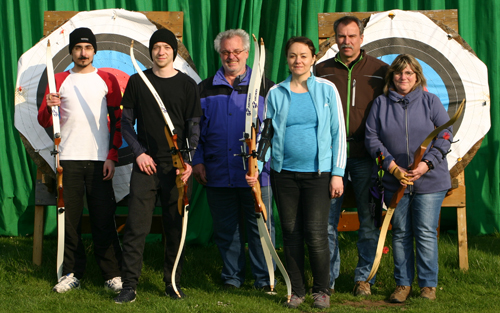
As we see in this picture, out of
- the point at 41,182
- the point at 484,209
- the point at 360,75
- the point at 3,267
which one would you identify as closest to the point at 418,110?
the point at 360,75

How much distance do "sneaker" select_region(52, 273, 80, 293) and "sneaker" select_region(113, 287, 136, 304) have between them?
1.38 feet

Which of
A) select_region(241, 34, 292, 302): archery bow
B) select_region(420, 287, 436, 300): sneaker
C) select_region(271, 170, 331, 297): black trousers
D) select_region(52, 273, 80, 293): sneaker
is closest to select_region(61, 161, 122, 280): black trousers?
Answer: select_region(52, 273, 80, 293): sneaker

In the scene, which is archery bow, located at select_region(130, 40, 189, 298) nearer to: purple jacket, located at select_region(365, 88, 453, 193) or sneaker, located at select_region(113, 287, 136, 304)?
sneaker, located at select_region(113, 287, 136, 304)

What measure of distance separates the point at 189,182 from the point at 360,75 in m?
1.18

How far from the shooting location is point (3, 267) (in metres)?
3.46

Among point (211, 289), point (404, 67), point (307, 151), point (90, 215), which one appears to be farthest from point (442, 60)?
point (90, 215)

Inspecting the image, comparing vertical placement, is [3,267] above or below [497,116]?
below

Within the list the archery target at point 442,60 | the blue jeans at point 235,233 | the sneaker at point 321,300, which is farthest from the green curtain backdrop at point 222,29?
the sneaker at point 321,300

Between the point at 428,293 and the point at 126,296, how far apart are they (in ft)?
5.48

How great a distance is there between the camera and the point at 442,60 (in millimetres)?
3518

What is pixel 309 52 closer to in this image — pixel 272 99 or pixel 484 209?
pixel 272 99

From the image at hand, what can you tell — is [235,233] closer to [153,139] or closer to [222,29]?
[153,139]

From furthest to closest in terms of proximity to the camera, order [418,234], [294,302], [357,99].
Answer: [357,99]
[418,234]
[294,302]

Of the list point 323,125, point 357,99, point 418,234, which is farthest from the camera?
point 357,99
